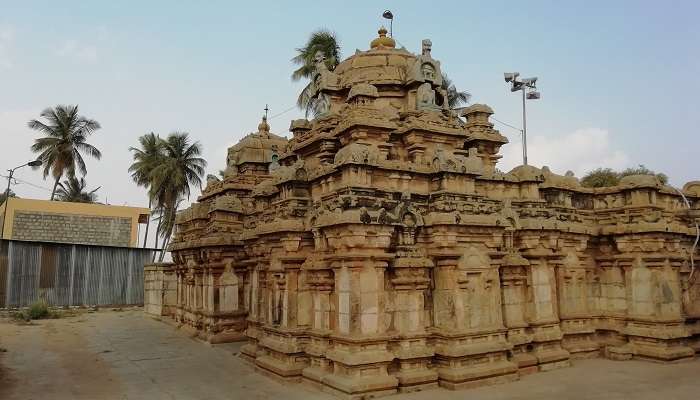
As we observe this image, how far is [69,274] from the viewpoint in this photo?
3028cm

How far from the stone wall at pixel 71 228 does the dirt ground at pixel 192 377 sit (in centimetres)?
1887

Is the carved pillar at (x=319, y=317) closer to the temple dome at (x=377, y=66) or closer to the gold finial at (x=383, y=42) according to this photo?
the temple dome at (x=377, y=66)

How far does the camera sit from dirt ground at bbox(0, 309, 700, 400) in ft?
29.5

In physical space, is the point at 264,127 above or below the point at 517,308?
above

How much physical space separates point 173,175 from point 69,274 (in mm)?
11245

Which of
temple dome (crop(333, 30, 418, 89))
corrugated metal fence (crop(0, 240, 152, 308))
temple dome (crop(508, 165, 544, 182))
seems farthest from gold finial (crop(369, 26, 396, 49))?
corrugated metal fence (crop(0, 240, 152, 308))

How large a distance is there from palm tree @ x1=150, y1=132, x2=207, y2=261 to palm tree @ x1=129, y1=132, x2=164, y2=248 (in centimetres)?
80

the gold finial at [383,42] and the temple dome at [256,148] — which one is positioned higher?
the gold finial at [383,42]

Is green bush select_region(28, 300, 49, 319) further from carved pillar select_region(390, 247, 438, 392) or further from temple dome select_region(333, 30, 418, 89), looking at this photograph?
carved pillar select_region(390, 247, 438, 392)

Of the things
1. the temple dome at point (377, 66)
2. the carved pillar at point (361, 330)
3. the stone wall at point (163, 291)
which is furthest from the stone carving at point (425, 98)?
the stone wall at point (163, 291)

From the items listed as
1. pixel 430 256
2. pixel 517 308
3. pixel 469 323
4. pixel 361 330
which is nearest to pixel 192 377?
pixel 361 330

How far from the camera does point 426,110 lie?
466 inches

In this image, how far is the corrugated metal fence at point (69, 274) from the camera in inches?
1128

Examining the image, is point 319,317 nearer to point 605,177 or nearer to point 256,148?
point 256,148
